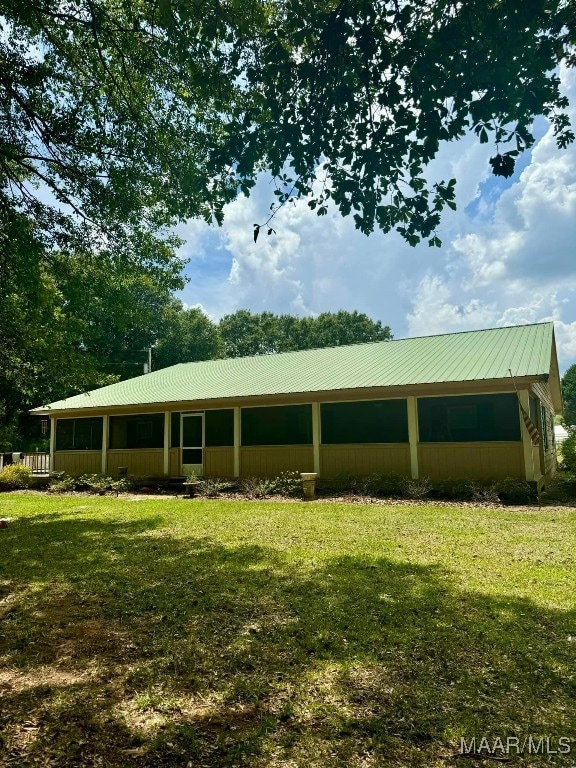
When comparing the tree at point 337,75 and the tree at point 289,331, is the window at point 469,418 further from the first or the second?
the tree at point 289,331

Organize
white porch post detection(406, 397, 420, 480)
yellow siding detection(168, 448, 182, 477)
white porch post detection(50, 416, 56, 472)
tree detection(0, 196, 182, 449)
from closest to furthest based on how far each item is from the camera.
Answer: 1. tree detection(0, 196, 182, 449)
2. white porch post detection(406, 397, 420, 480)
3. yellow siding detection(168, 448, 182, 477)
4. white porch post detection(50, 416, 56, 472)

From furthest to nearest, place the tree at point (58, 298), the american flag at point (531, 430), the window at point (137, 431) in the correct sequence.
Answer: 1. the window at point (137, 431)
2. the american flag at point (531, 430)
3. the tree at point (58, 298)

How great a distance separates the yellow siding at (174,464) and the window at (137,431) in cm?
66

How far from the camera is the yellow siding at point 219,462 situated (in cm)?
1666

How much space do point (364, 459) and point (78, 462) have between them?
12363 mm

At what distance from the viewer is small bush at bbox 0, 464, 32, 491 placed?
18.4m

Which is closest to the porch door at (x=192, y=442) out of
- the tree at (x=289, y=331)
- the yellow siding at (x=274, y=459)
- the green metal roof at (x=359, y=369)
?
the green metal roof at (x=359, y=369)

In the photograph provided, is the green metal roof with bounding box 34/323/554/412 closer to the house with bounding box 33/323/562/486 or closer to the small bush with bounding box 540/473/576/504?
the house with bounding box 33/323/562/486

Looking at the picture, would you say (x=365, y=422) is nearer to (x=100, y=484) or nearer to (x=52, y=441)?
(x=100, y=484)

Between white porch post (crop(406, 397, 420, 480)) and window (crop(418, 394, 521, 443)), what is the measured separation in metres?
0.21

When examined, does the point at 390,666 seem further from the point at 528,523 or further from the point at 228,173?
the point at 528,523

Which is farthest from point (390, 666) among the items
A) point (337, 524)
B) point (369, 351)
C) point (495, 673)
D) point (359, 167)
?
point (369, 351)

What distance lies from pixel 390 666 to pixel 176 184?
276 inches

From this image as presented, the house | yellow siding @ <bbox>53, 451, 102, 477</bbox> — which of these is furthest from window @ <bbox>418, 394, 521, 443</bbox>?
yellow siding @ <bbox>53, 451, 102, 477</bbox>
